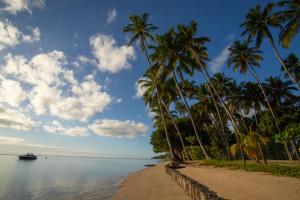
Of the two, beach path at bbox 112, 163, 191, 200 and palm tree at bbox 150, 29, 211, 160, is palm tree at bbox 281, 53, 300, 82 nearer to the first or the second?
palm tree at bbox 150, 29, 211, 160

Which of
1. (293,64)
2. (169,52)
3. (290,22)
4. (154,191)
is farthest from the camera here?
(293,64)

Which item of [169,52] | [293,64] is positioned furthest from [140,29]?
[293,64]

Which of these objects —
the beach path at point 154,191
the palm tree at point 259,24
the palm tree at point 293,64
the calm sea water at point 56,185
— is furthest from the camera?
the palm tree at point 293,64

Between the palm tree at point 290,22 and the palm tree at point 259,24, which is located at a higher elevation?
the palm tree at point 259,24

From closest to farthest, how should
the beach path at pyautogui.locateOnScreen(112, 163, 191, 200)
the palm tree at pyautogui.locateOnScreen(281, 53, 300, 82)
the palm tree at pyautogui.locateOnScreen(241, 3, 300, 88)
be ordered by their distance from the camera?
the beach path at pyautogui.locateOnScreen(112, 163, 191, 200) < the palm tree at pyautogui.locateOnScreen(241, 3, 300, 88) < the palm tree at pyautogui.locateOnScreen(281, 53, 300, 82)

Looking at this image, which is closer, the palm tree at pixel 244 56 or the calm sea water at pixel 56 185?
the calm sea water at pixel 56 185

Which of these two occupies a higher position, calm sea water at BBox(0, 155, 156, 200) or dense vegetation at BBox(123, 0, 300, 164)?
dense vegetation at BBox(123, 0, 300, 164)

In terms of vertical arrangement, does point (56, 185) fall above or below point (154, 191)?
below

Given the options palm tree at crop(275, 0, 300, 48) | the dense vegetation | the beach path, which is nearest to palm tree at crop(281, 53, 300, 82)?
the dense vegetation

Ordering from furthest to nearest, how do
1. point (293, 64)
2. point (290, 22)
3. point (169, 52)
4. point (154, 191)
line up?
1. point (293, 64)
2. point (169, 52)
3. point (290, 22)
4. point (154, 191)

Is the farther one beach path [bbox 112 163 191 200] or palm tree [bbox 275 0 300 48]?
palm tree [bbox 275 0 300 48]

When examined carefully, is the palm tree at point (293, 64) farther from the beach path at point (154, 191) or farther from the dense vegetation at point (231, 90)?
the beach path at point (154, 191)

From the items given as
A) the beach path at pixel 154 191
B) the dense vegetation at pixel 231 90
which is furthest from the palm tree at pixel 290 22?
the beach path at pixel 154 191

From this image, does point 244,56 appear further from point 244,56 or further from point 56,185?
point 56,185
